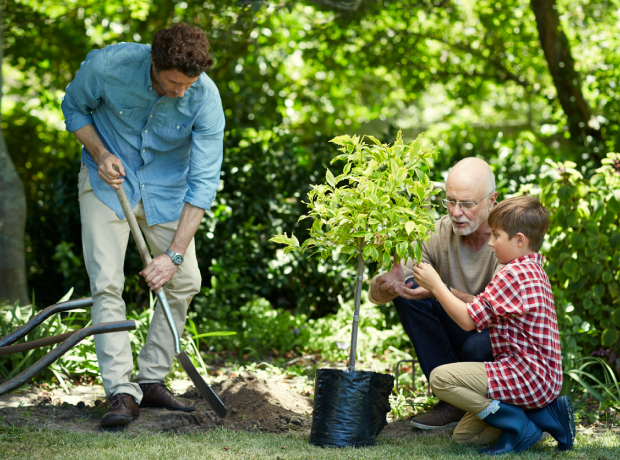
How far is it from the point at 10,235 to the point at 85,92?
6.15ft

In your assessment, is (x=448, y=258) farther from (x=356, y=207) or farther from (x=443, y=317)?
A: (x=356, y=207)

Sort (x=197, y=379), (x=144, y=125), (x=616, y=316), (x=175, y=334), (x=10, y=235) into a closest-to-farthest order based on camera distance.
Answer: (x=197, y=379) < (x=175, y=334) < (x=144, y=125) < (x=616, y=316) < (x=10, y=235)

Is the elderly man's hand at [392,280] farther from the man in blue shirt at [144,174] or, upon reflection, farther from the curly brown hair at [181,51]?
the curly brown hair at [181,51]

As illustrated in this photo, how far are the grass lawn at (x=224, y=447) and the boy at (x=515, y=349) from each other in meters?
0.13

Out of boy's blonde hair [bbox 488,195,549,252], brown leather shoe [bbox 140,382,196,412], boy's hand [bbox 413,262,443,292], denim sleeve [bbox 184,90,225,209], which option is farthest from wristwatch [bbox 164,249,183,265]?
boy's blonde hair [bbox 488,195,549,252]

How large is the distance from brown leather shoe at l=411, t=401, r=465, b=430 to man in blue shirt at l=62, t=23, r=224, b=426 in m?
1.13

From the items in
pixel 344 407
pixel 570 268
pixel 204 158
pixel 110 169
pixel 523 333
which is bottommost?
pixel 344 407

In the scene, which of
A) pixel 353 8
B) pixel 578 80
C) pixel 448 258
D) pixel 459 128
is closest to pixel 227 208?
pixel 353 8

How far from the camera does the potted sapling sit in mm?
2451

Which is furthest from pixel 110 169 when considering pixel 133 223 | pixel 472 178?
pixel 472 178

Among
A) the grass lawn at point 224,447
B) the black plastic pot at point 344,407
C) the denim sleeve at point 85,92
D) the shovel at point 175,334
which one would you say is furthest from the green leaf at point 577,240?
the denim sleeve at point 85,92

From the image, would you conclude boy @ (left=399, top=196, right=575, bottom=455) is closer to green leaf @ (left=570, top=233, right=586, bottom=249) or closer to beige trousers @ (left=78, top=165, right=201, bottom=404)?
green leaf @ (left=570, top=233, right=586, bottom=249)

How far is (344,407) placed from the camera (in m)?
2.50

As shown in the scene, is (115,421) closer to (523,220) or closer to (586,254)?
(523,220)
